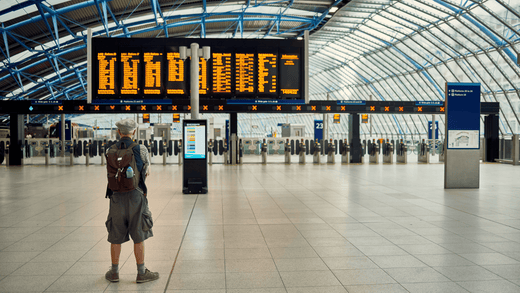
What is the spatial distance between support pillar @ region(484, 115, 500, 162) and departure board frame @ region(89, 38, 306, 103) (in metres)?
13.0

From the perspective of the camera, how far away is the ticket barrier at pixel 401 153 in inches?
883

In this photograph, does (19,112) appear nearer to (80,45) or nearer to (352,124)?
(80,45)

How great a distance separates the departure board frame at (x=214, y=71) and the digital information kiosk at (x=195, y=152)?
3.27 m

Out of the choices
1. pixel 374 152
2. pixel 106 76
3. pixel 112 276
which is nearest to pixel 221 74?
pixel 106 76

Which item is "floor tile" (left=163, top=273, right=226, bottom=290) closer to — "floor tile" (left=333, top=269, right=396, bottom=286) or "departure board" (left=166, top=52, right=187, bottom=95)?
"floor tile" (left=333, top=269, right=396, bottom=286)

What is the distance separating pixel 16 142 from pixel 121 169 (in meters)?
18.9

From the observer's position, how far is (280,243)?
5.40m

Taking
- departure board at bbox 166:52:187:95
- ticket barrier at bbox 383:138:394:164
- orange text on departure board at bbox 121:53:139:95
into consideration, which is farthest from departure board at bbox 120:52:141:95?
ticket barrier at bbox 383:138:394:164

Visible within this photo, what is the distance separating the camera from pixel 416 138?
38219 mm

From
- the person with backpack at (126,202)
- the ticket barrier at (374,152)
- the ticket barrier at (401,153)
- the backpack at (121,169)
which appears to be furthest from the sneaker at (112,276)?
the ticket barrier at (401,153)

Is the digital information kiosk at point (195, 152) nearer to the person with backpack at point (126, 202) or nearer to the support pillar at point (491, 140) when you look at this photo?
the person with backpack at point (126, 202)

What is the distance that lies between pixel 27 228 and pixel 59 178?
8.31 m

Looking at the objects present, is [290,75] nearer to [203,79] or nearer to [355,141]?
[203,79]

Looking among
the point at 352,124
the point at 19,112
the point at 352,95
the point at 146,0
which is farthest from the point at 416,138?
the point at 19,112
